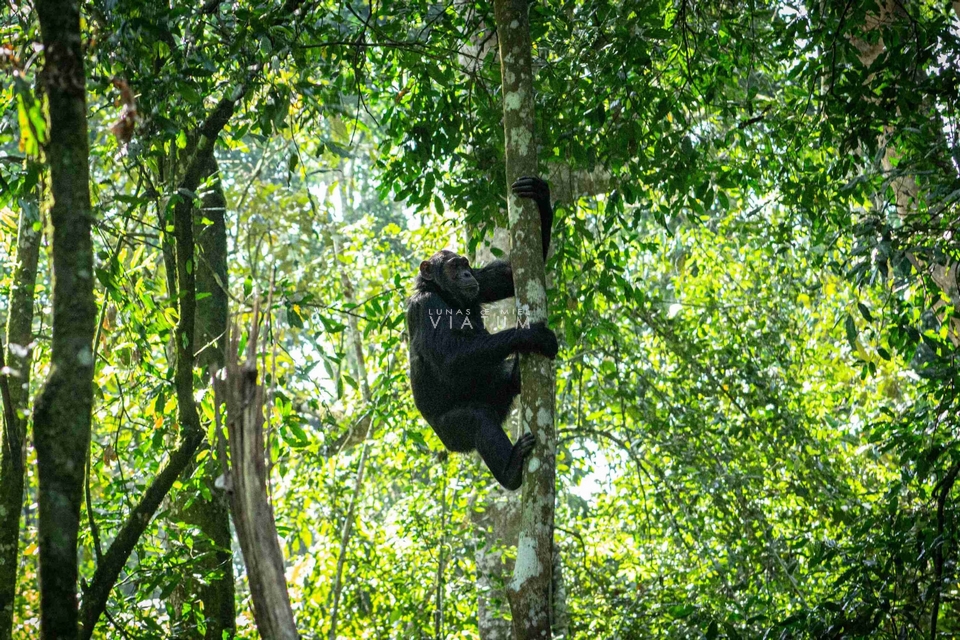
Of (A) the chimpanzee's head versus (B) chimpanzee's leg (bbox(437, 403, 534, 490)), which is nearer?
(B) chimpanzee's leg (bbox(437, 403, 534, 490))

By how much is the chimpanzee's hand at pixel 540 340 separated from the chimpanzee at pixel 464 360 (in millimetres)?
1114

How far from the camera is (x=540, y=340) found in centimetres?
452

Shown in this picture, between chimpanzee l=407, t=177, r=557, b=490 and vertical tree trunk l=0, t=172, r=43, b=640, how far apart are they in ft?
9.23

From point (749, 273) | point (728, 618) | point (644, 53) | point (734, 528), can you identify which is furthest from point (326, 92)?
point (749, 273)

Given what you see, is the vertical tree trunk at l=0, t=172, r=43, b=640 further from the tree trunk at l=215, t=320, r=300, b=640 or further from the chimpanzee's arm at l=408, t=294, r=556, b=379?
the chimpanzee's arm at l=408, t=294, r=556, b=379

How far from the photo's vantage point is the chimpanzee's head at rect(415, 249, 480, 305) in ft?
22.9

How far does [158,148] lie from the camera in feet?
17.5

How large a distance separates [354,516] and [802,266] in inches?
253

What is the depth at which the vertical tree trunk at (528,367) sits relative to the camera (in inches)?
161

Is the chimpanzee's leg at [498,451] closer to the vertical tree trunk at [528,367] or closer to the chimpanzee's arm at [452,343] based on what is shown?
the chimpanzee's arm at [452,343]

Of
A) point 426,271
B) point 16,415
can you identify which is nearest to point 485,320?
point 426,271

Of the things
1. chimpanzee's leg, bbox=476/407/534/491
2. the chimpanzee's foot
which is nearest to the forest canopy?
the chimpanzee's foot

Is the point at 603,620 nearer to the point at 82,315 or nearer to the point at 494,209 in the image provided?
the point at 494,209

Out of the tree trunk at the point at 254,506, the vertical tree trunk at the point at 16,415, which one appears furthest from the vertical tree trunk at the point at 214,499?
the tree trunk at the point at 254,506
